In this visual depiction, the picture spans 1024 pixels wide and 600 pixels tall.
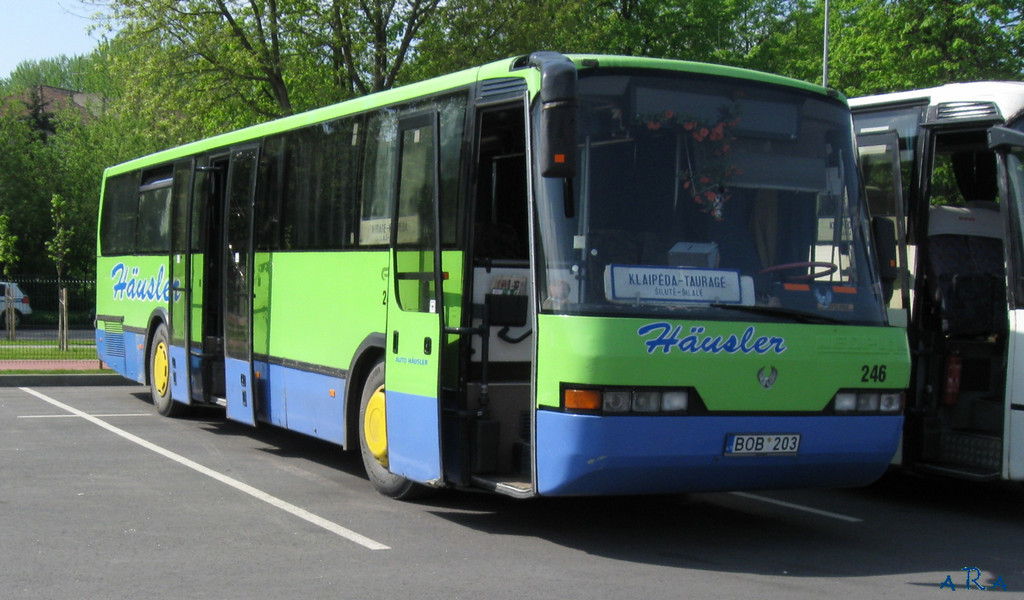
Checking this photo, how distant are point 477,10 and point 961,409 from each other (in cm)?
1978

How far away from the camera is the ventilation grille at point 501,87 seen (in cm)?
801

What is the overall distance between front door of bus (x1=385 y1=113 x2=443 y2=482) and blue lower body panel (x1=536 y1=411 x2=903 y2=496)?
1.25 metres

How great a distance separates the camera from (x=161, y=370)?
1550cm

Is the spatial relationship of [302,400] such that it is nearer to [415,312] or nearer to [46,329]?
[415,312]

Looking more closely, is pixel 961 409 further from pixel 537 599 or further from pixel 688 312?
pixel 537 599

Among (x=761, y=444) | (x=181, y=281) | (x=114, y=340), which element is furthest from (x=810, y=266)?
(x=114, y=340)

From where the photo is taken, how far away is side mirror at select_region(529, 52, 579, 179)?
23.2 ft

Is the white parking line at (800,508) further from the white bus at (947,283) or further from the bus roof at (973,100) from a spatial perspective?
the bus roof at (973,100)

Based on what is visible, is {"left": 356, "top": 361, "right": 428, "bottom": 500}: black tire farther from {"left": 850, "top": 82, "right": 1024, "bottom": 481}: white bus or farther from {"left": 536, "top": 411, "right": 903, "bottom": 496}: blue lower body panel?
{"left": 850, "top": 82, "right": 1024, "bottom": 481}: white bus

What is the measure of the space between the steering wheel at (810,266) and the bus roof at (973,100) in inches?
92.1

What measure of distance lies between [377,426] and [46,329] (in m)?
32.8

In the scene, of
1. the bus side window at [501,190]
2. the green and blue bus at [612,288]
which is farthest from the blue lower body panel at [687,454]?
the bus side window at [501,190]

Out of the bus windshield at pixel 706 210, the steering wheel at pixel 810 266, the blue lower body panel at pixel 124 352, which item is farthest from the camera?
the blue lower body panel at pixel 124 352

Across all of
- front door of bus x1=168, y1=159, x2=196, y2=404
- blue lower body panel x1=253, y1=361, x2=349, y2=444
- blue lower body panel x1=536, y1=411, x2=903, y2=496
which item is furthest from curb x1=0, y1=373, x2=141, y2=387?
blue lower body panel x1=536, y1=411, x2=903, y2=496
